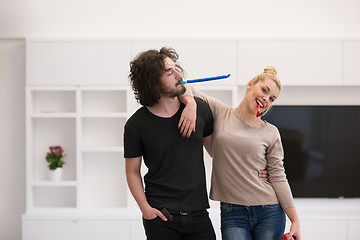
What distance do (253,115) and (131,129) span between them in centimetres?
50

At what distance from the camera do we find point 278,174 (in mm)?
1724

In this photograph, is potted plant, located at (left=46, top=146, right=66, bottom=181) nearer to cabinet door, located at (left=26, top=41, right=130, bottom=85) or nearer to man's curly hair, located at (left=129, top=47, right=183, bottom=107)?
cabinet door, located at (left=26, top=41, right=130, bottom=85)

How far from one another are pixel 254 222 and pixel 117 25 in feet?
8.12

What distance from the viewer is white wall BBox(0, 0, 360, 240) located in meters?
3.67

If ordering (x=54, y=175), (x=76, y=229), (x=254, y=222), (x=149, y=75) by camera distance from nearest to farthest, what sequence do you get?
(x=149, y=75), (x=254, y=222), (x=76, y=229), (x=54, y=175)

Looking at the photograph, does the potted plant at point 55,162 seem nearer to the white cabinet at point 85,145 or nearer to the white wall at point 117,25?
the white cabinet at point 85,145

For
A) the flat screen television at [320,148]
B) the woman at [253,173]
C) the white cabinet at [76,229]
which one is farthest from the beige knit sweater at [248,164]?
the flat screen television at [320,148]

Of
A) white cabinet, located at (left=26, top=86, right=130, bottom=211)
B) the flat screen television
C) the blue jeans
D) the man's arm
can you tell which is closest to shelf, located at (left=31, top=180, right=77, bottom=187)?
white cabinet, located at (left=26, top=86, right=130, bottom=211)

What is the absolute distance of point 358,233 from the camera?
3.47 m

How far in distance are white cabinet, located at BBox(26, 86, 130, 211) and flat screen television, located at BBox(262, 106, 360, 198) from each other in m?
1.35

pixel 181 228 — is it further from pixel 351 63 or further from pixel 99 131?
pixel 351 63

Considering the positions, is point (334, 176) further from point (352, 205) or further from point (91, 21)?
point (91, 21)

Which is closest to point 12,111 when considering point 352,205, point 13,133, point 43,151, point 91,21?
point 13,133

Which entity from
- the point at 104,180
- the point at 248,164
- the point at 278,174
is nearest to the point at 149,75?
the point at 248,164
